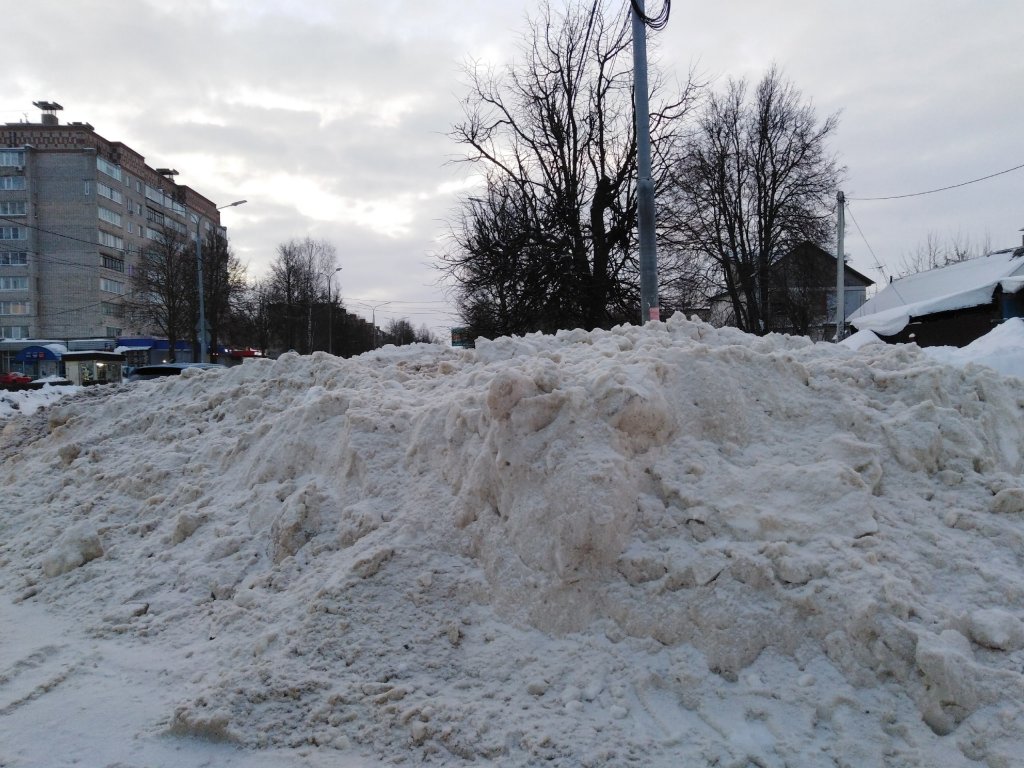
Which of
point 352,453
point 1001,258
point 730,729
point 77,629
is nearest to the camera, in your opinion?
point 730,729

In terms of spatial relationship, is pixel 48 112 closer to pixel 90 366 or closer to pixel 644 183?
pixel 90 366

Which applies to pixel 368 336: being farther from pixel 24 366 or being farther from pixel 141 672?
pixel 141 672

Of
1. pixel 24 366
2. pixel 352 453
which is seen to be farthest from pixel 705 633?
pixel 24 366

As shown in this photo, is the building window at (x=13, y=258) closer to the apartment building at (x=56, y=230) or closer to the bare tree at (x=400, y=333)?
the apartment building at (x=56, y=230)

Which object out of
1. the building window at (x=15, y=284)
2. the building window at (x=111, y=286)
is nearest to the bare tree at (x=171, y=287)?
the building window at (x=111, y=286)

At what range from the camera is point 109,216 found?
53.8 m

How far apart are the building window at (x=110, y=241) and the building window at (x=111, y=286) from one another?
2962 millimetres

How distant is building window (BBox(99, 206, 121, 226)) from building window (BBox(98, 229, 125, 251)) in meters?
1.08

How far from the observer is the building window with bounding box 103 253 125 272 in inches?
2105

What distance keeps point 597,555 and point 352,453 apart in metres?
2.07

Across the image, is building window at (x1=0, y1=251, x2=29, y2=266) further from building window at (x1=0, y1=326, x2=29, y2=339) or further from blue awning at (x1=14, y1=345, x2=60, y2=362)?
blue awning at (x1=14, y1=345, x2=60, y2=362)

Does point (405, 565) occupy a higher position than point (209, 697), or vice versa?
point (405, 565)

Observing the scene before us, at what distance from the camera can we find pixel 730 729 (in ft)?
8.66

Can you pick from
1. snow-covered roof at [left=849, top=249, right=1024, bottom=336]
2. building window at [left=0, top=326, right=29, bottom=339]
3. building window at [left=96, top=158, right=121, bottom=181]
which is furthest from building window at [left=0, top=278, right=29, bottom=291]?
snow-covered roof at [left=849, top=249, right=1024, bottom=336]
